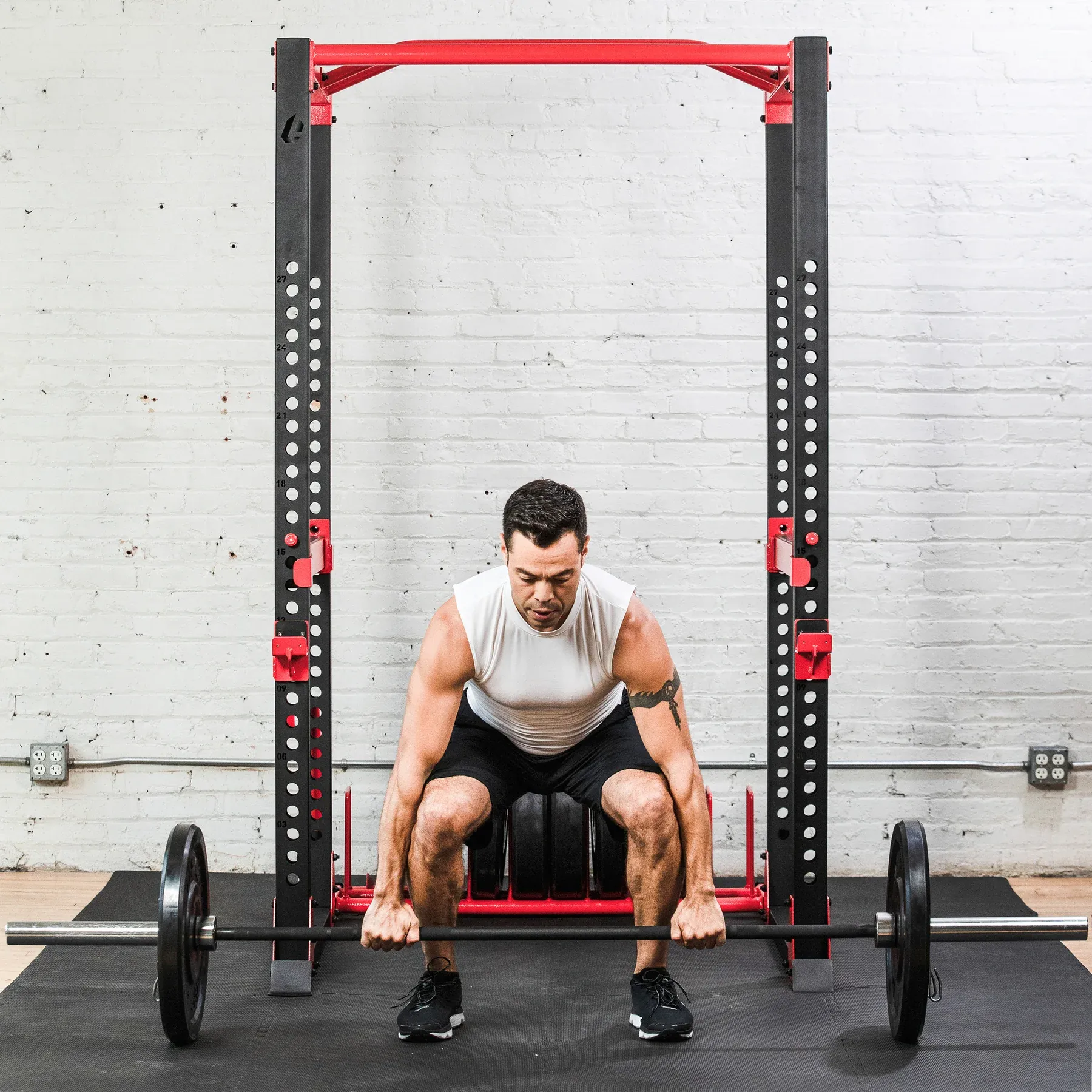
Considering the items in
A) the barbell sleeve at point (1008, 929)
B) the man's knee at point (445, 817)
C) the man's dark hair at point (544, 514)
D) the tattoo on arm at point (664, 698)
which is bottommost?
the barbell sleeve at point (1008, 929)

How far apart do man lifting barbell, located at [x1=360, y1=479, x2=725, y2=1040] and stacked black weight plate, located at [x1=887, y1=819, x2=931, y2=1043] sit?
14.1 inches

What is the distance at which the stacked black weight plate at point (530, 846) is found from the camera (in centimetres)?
264

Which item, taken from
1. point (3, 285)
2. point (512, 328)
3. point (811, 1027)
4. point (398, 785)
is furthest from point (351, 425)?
point (811, 1027)

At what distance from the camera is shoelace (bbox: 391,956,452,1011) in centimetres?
227

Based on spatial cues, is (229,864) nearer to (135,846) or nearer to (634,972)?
(135,846)

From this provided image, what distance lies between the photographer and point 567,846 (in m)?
2.69

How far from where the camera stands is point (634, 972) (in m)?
2.35

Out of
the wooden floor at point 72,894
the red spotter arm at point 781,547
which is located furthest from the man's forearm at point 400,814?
the wooden floor at point 72,894

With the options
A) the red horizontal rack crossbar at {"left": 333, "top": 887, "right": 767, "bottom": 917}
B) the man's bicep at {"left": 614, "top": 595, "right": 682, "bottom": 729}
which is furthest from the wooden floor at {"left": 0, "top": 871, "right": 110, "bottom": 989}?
the man's bicep at {"left": 614, "top": 595, "right": 682, "bottom": 729}

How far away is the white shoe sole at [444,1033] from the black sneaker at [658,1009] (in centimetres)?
34

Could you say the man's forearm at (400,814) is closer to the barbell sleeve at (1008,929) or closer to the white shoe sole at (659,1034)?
the white shoe sole at (659,1034)

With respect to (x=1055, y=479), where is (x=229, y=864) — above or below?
below

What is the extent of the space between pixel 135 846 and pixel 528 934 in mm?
1632

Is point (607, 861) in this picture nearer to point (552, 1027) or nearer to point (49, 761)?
point (552, 1027)
